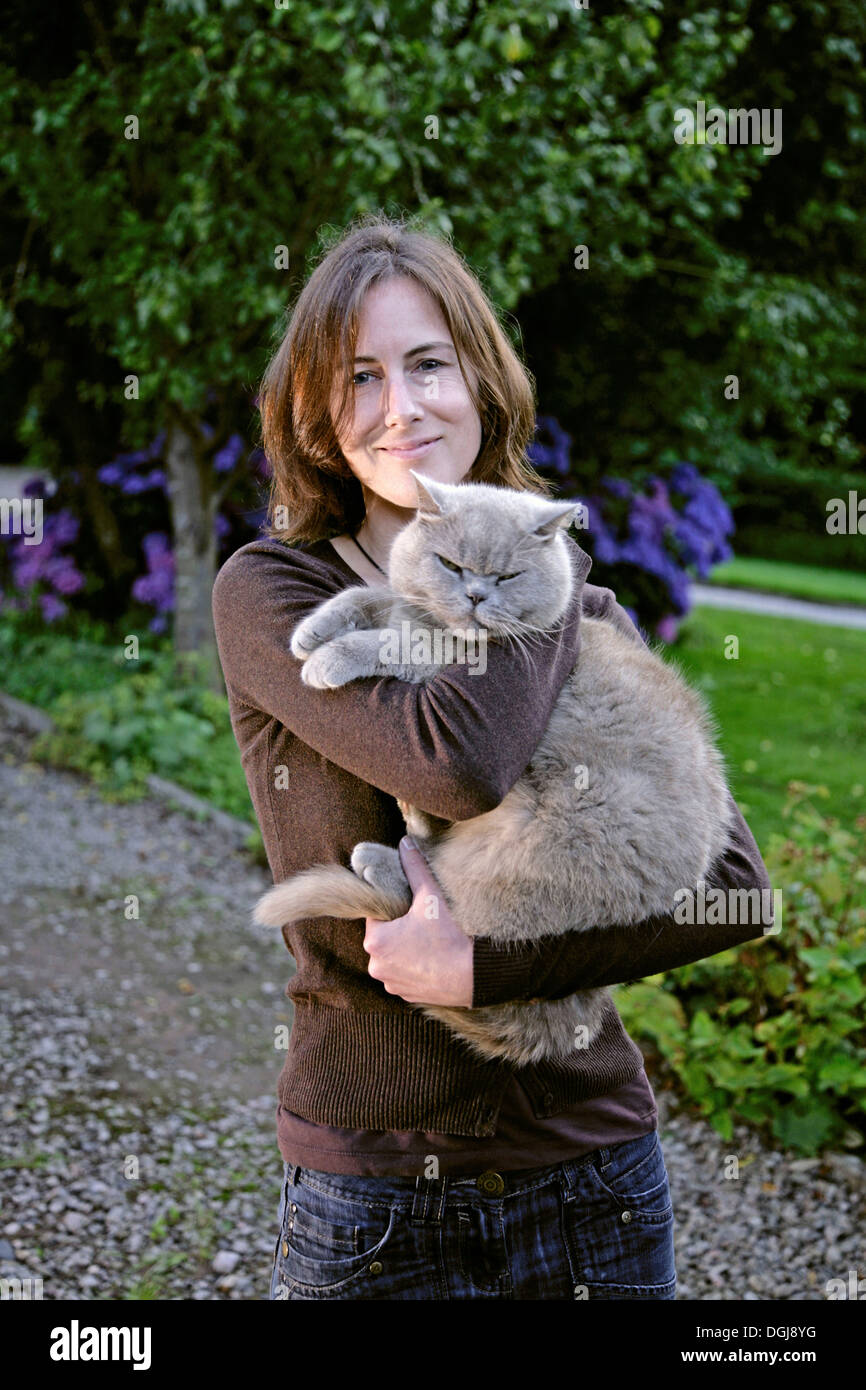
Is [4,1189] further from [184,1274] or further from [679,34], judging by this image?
[679,34]

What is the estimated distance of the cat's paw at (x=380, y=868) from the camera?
212 centimetres

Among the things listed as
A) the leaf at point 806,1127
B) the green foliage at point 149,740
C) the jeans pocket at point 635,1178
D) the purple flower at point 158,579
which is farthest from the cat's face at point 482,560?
the purple flower at point 158,579

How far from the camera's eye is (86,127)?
8484 mm

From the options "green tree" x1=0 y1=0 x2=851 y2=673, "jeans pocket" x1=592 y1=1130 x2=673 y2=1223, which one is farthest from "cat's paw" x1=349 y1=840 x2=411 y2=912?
"green tree" x1=0 y1=0 x2=851 y2=673

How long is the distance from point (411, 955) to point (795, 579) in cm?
2174

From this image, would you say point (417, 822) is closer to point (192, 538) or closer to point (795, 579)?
point (192, 538)

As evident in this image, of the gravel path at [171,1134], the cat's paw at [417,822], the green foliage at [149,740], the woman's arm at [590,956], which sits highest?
the green foliage at [149,740]

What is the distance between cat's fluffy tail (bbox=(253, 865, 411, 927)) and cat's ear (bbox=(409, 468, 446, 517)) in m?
0.72

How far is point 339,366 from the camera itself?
7.48 ft

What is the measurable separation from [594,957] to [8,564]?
42.6 feet

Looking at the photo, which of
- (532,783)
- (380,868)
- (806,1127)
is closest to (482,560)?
(532,783)

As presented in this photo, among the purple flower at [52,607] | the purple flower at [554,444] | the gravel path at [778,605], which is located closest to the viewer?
the purple flower at [554,444]

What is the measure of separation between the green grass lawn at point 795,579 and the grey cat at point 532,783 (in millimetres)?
18375

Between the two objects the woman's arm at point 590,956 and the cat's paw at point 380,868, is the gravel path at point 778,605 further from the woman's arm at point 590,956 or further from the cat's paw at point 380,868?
the cat's paw at point 380,868
